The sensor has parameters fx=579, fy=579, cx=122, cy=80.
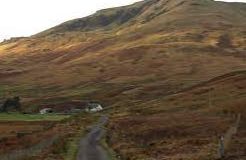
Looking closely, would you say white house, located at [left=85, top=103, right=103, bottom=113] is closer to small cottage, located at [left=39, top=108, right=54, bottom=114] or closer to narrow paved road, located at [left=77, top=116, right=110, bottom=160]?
small cottage, located at [left=39, top=108, right=54, bottom=114]

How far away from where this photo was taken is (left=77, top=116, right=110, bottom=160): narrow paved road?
201 ft

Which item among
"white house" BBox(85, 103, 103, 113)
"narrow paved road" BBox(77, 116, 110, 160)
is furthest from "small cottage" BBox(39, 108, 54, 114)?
"narrow paved road" BBox(77, 116, 110, 160)

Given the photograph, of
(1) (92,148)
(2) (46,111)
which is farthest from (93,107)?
(1) (92,148)

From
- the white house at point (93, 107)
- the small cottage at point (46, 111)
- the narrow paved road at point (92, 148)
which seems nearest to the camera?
the narrow paved road at point (92, 148)

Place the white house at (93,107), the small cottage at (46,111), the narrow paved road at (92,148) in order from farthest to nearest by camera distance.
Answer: the small cottage at (46,111) < the white house at (93,107) < the narrow paved road at (92,148)

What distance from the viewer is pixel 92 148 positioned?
7238cm

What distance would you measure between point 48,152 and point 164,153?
48.3 ft

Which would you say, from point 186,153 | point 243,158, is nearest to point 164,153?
point 186,153

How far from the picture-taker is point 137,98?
19650cm

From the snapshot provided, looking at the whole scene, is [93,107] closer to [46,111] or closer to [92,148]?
[46,111]

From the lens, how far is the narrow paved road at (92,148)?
61.2 meters

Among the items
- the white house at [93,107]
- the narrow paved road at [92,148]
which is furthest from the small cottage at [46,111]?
the narrow paved road at [92,148]

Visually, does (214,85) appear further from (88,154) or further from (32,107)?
(88,154)

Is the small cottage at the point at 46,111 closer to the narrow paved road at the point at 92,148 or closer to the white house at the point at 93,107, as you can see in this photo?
the white house at the point at 93,107
